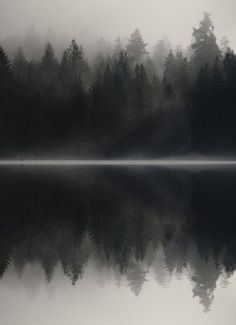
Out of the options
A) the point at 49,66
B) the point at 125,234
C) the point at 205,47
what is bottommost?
the point at 125,234

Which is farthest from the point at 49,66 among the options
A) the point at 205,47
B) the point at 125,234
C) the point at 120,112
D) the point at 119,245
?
the point at 119,245

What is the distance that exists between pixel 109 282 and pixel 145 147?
8160cm

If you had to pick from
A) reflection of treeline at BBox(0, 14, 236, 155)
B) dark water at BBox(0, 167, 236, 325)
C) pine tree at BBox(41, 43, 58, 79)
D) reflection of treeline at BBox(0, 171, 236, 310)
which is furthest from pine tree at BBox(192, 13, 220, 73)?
dark water at BBox(0, 167, 236, 325)

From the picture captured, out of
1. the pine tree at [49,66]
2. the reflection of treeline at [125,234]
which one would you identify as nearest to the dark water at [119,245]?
the reflection of treeline at [125,234]

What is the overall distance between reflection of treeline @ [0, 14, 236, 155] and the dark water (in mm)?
60129

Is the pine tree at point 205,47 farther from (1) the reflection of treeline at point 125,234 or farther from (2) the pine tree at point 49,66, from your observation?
(1) the reflection of treeline at point 125,234

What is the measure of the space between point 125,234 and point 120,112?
7723 centimetres

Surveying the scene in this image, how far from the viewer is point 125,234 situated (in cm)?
1919

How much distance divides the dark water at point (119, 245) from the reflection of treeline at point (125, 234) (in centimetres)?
2

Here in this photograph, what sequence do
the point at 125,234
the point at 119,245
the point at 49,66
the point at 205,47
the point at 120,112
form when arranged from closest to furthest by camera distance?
1. the point at 119,245
2. the point at 125,234
3. the point at 120,112
4. the point at 49,66
5. the point at 205,47

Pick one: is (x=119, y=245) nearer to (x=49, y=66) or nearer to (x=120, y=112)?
(x=120, y=112)

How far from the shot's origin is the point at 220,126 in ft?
307

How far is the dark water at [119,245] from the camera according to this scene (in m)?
13.1

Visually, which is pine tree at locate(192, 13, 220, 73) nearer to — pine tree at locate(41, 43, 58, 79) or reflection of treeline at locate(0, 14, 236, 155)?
reflection of treeline at locate(0, 14, 236, 155)
